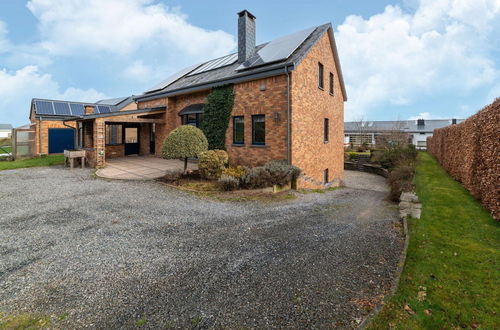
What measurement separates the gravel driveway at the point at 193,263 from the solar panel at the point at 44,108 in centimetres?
1858

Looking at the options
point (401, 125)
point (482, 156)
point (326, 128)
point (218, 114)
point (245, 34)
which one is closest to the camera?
point (482, 156)

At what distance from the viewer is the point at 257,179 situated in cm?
966

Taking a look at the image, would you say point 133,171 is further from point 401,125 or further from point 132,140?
point 401,125

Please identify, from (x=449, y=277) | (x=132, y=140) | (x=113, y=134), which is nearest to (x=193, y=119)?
(x=132, y=140)

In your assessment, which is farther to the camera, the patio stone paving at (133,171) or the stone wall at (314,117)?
the patio stone paving at (133,171)

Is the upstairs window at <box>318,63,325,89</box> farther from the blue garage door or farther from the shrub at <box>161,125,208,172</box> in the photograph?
the blue garage door

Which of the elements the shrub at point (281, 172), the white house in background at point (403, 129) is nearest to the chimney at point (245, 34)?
the shrub at point (281, 172)

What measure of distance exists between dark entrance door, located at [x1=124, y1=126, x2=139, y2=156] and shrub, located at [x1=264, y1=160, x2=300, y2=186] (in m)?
13.1

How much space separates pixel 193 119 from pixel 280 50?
6.75 m

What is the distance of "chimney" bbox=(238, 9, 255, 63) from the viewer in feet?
48.4

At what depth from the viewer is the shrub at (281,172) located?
9953 millimetres

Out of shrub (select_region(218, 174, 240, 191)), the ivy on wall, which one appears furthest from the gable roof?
shrub (select_region(218, 174, 240, 191))

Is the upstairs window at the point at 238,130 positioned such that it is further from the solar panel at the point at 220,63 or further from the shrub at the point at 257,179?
the solar panel at the point at 220,63

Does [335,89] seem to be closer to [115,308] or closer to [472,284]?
[472,284]
